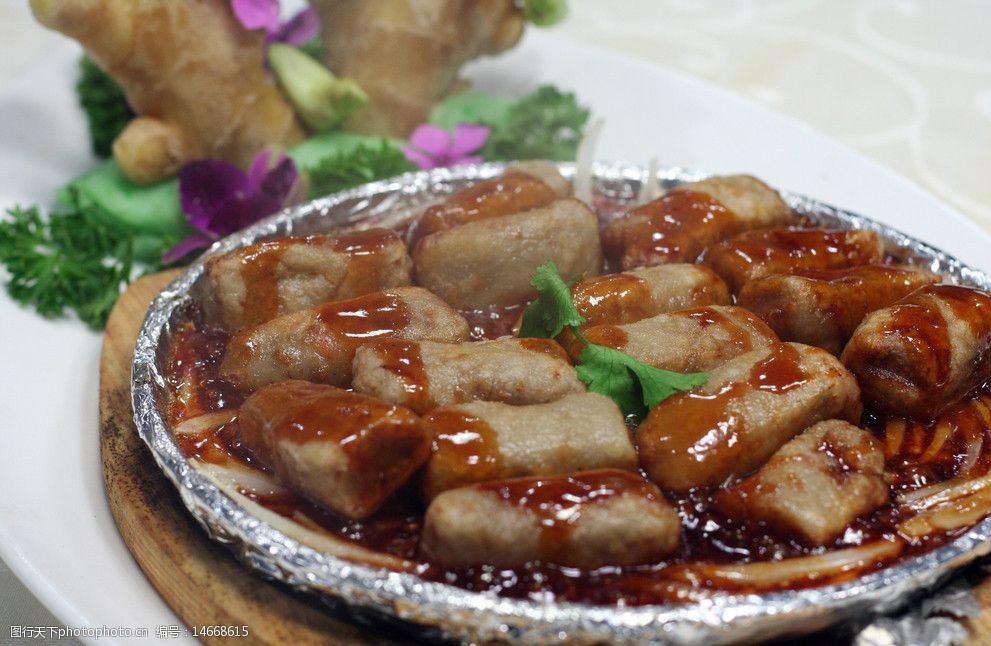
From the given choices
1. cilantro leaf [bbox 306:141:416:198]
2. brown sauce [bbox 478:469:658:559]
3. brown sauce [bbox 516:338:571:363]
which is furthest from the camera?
cilantro leaf [bbox 306:141:416:198]


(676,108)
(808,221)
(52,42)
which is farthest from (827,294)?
(52,42)

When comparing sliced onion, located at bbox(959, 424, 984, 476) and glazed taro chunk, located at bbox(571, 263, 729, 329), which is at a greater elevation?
glazed taro chunk, located at bbox(571, 263, 729, 329)

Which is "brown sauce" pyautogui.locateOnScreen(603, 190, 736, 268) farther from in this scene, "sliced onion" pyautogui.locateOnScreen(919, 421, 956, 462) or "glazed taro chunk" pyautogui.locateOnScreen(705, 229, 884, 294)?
"sliced onion" pyautogui.locateOnScreen(919, 421, 956, 462)

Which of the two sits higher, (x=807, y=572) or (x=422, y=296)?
(x=422, y=296)

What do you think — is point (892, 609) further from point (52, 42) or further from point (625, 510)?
point (52, 42)

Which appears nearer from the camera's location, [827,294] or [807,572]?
[807,572]

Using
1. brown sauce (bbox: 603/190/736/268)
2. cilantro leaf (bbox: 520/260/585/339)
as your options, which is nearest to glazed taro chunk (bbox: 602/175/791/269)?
brown sauce (bbox: 603/190/736/268)
